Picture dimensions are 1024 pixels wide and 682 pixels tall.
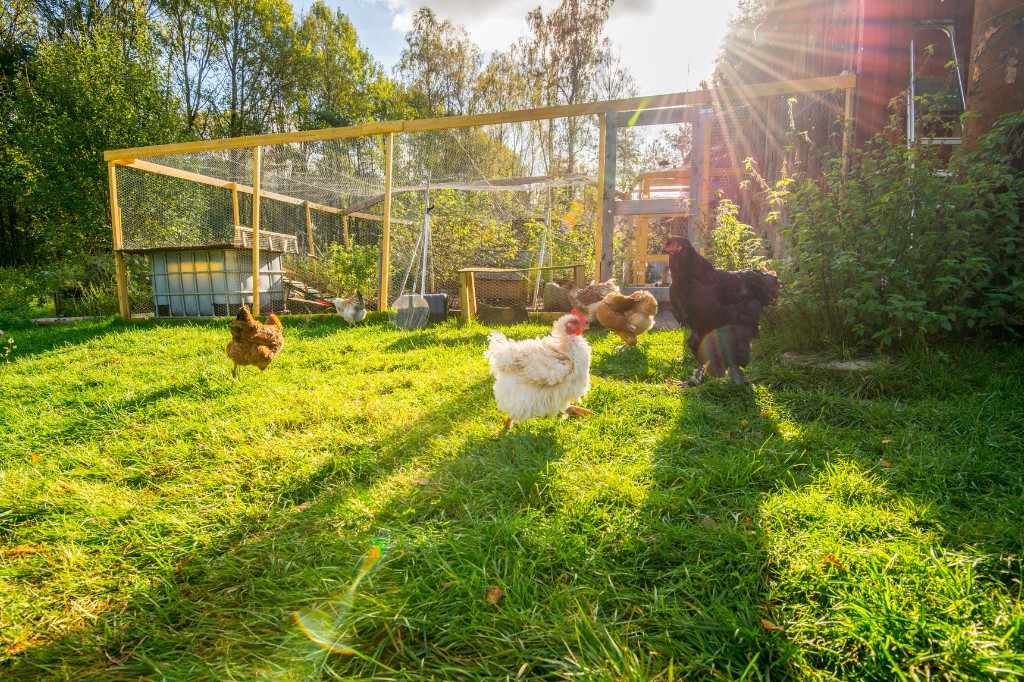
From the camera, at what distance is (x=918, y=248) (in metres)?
3.16

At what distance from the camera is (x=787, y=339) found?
3914 millimetres

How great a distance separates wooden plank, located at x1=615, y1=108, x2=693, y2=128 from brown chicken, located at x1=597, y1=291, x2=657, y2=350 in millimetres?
2287

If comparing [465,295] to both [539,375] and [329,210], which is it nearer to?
[539,375]

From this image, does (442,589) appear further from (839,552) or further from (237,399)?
(237,399)

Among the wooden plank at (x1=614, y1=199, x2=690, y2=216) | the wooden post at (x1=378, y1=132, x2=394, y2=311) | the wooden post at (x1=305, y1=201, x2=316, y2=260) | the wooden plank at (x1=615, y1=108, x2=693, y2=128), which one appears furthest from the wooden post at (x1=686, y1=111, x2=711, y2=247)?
the wooden post at (x1=305, y1=201, x2=316, y2=260)

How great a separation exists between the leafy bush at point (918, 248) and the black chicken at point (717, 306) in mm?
553

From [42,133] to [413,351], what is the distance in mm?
11674

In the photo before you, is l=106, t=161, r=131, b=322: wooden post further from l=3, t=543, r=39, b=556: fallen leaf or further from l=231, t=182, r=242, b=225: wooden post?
l=3, t=543, r=39, b=556: fallen leaf

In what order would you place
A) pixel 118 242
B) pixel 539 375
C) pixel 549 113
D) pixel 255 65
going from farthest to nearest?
pixel 255 65 < pixel 118 242 < pixel 549 113 < pixel 539 375

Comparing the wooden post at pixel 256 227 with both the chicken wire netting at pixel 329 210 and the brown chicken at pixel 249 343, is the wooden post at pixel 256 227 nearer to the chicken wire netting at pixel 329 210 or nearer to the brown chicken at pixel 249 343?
the chicken wire netting at pixel 329 210

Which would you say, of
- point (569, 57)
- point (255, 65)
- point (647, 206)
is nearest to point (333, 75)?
point (255, 65)

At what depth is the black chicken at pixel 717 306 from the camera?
10.6 feet

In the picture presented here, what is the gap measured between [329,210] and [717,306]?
9500mm

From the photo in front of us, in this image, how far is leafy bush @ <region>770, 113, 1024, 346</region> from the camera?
3.05m
